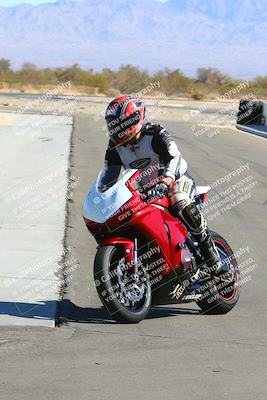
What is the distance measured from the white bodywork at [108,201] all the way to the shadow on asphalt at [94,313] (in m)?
0.92

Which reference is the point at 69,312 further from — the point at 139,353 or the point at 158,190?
the point at 158,190

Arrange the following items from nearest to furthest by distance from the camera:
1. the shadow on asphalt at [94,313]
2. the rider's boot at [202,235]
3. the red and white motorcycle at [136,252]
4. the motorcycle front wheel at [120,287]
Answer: the motorcycle front wheel at [120,287] < the red and white motorcycle at [136,252] < the shadow on asphalt at [94,313] < the rider's boot at [202,235]

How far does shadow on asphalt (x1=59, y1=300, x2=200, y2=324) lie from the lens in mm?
6738

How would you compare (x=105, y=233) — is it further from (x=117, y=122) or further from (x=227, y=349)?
(x=227, y=349)

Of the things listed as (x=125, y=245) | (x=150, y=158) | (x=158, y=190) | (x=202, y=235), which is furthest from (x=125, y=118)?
(x=202, y=235)

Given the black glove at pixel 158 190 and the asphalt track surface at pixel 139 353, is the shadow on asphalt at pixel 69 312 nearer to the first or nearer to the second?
the asphalt track surface at pixel 139 353

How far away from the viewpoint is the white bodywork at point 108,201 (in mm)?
6266

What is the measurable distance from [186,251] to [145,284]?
0.50 metres

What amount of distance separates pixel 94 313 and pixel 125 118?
5.69 feet

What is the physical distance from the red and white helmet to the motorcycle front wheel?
0.93 metres

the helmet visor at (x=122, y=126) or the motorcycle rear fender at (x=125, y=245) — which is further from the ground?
the helmet visor at (x=122, y=126)

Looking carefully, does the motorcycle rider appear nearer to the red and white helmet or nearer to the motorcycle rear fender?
the red and white helmet

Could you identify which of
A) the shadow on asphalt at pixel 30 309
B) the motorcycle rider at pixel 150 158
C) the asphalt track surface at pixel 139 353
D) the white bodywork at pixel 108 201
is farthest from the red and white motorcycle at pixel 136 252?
the shadow on asphalt at pixel 30 309

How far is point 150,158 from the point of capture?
22.2 ft
